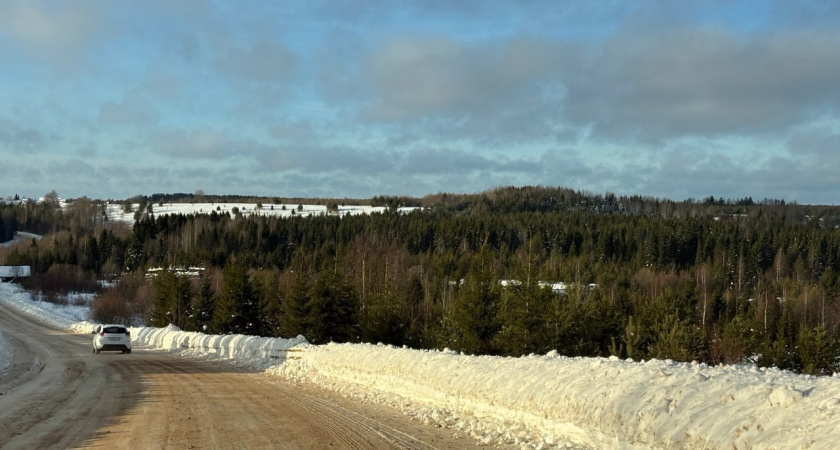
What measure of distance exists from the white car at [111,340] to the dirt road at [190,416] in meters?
13.6

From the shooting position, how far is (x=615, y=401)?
10016 mm

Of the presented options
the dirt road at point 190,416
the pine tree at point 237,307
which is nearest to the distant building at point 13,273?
the pine tree at point 237,307

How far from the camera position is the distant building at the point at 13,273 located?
145 metres

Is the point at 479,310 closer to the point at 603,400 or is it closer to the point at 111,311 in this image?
the point at 603,400

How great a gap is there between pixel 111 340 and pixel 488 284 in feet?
68.5

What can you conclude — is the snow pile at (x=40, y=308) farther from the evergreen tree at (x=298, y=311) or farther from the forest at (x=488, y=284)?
the evergreen tree at (x=298, y=311)

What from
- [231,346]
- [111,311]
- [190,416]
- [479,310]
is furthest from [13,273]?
[190,416]

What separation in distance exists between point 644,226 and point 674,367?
156 metres

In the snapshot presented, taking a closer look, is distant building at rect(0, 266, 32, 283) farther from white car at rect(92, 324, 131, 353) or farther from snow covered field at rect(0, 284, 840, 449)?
snow covered field at rect(0, 284, 840, 449)

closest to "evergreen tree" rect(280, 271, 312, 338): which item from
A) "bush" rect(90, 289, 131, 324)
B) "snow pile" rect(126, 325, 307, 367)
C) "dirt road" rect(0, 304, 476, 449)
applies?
"snow pile" rect(126, 325, 307, 367)

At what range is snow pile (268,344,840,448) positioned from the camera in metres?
7.81

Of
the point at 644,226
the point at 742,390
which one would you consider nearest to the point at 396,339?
the point at 742,390

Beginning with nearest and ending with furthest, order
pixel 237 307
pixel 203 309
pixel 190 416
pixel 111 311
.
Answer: pixel 190 416
pixel 237 307
pixel 203 309
pixel 111 311

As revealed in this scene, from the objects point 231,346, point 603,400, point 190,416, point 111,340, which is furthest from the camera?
point 111,340
